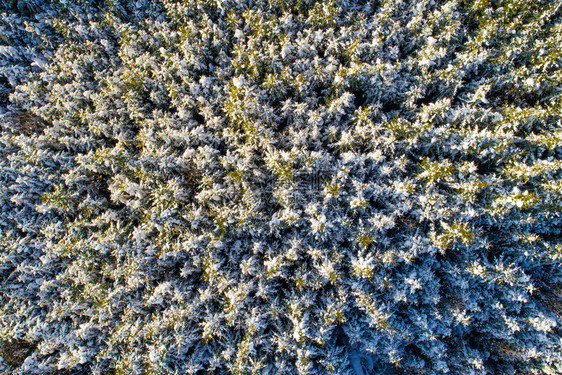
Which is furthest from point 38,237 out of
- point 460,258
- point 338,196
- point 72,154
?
point 460,258

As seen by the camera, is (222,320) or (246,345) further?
(222,320)

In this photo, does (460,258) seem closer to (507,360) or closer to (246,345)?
(507,360)

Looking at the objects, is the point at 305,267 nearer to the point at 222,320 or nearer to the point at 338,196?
the point at 338,196

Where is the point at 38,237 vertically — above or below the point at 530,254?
above

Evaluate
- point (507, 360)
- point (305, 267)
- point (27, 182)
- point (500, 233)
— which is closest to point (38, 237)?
point (27, 182)

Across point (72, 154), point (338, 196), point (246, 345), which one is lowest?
point (246, 345)

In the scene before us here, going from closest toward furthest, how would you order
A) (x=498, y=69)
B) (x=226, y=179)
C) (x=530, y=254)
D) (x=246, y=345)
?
1. (x=246, y=345)
2. (x=530, y=254)
3. (x=226, y=179)
4. (x=498, y=69)

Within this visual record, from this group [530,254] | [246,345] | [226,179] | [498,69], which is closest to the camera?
[246,345]
